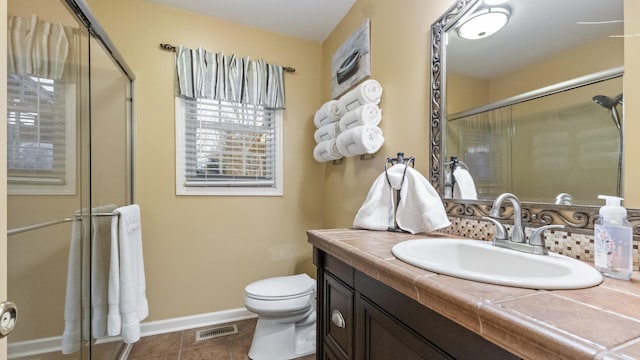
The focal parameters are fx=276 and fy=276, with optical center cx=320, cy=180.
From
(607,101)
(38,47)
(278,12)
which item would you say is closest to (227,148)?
(278,12)

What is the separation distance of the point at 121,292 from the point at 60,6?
129cm

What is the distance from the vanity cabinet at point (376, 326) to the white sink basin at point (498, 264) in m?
0.11

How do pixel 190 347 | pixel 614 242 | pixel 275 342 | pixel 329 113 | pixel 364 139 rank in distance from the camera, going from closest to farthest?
pixel 614 242 → pixel 364 139 → pixel 275 342 → pixel 190 347 → pixel 329 113

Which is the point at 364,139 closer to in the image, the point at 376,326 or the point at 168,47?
the point at 376,326

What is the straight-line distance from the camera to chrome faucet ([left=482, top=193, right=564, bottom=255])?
0.79 meters

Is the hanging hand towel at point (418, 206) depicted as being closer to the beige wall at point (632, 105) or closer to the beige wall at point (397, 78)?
the beige wall at point (397, 78)

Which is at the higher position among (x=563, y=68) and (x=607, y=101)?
(x=563, y=68)

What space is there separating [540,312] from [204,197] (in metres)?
2.08

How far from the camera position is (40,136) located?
1.07 meters

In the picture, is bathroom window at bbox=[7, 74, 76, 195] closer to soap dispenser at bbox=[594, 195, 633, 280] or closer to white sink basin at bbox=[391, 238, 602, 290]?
white sink basin at bbox=[391, 238, 602, 290]

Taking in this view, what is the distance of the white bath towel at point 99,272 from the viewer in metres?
1.35

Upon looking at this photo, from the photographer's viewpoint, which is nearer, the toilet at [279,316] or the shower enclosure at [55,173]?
the shower enclosure at [55,173]

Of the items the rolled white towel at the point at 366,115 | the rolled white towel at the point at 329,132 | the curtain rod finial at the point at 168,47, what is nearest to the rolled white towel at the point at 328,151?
the rolled white towel at the point at 329,132

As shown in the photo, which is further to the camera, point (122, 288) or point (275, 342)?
point (275, 342)
